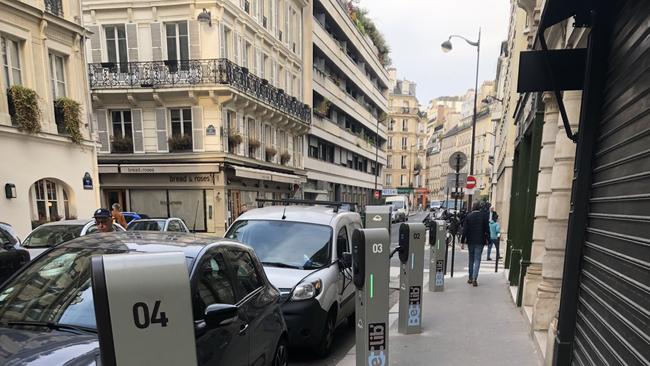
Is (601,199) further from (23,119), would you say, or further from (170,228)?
(23,119)

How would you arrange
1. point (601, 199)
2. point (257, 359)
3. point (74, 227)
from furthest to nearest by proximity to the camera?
point (74, 227) → point (257, 359) → point (601, 199)

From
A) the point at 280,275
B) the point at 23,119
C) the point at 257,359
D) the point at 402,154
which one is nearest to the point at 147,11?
the point at 23,119

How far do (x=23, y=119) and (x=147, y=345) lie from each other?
13.0m

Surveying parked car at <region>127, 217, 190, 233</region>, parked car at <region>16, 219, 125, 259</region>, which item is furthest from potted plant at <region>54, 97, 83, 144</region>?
parked car at <region>16, 219, 125, 259</region>

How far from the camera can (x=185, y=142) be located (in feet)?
63.2

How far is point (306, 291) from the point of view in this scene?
4.54m

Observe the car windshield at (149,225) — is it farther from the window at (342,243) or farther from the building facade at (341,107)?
the building facade at (341,107)

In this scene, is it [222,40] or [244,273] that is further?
[222,40]

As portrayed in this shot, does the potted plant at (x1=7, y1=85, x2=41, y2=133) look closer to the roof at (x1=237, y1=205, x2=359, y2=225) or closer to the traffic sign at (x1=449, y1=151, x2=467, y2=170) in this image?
the roof at (x1=237, y1=205, x2=359, y2=225)

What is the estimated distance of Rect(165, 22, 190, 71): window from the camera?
18875 millimetres

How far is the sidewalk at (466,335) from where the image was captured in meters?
4.36

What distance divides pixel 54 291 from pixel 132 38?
1986 cm

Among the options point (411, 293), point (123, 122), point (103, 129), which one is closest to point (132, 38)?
point (123, 122)

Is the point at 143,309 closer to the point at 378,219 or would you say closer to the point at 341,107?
the point at 378,219
